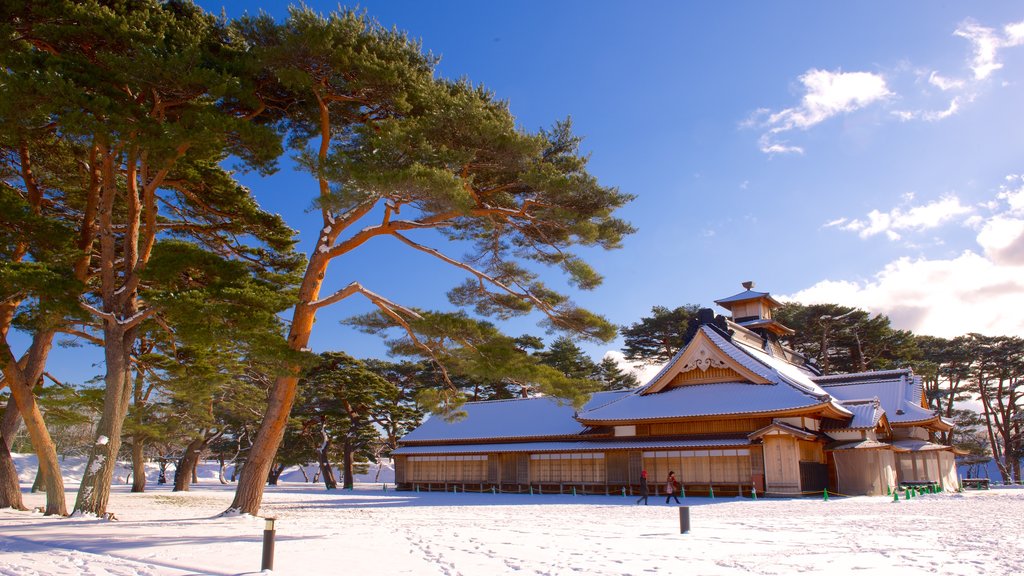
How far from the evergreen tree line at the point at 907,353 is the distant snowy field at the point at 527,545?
28995 millimetres

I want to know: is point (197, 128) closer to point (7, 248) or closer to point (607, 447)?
point (7, 248)

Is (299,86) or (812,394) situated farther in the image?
(812,394)

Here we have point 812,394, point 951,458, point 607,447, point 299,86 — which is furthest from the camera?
point 951,458

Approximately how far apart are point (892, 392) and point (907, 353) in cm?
1548

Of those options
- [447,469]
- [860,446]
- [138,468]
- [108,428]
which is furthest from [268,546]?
[138,468]

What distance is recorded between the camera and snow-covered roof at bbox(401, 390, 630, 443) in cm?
3003

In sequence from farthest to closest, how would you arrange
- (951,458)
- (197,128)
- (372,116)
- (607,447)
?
(951,458) → (607,447) → (372,116) → (197,128)

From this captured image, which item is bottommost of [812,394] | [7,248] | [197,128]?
[812,394]

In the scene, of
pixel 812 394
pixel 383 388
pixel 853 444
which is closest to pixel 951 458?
pixel 853 444

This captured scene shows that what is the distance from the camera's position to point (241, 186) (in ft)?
51.1

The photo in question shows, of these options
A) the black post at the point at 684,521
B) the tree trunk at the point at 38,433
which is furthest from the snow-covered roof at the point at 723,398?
the tree trunk at the point at 38,433

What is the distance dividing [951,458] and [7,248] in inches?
1407

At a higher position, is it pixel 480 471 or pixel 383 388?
pixel 383 388

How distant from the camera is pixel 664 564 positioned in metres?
7.59
